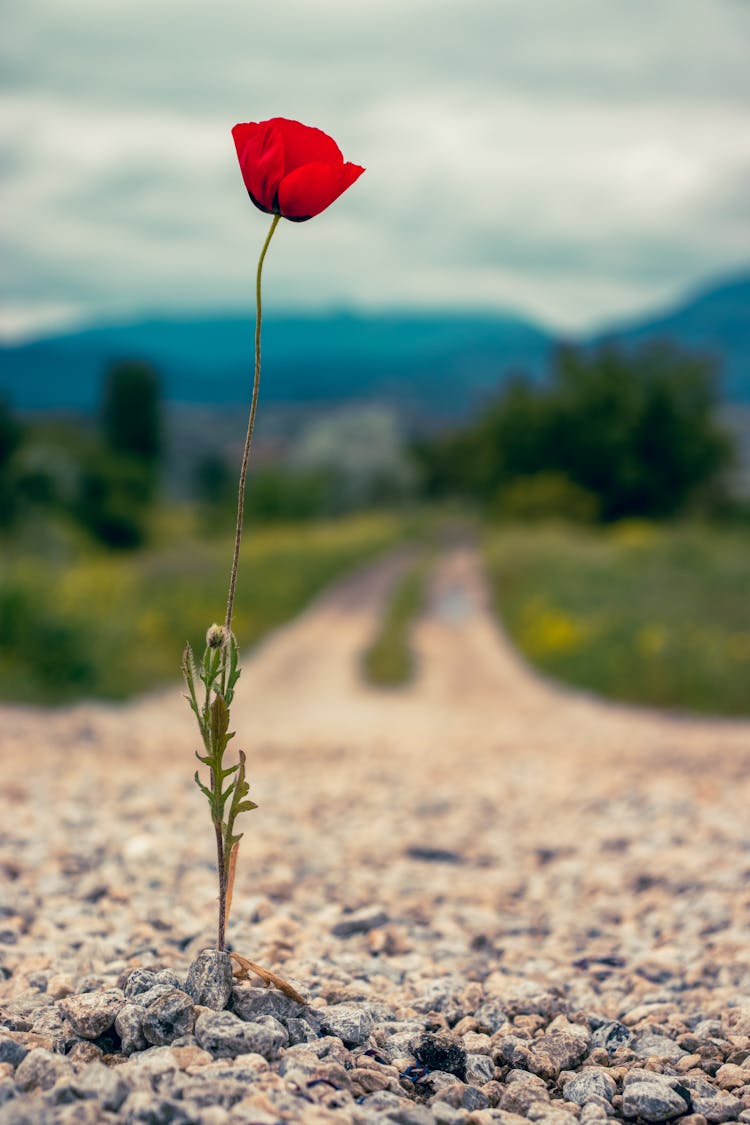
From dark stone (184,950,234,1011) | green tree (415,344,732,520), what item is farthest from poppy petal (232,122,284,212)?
green tree (415,344,732,520)

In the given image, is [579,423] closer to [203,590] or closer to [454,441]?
[203,590]

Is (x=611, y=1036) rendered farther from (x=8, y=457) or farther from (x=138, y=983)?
(x=8, y=457)

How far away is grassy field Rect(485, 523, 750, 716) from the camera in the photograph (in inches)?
492

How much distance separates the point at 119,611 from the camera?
42.8 feet

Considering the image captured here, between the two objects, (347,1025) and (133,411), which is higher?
(133,411)

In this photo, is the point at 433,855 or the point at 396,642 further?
the point at 396,642

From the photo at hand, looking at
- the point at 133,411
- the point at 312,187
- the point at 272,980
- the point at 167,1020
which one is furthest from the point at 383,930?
the point at 133,411

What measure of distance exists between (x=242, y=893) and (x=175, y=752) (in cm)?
430

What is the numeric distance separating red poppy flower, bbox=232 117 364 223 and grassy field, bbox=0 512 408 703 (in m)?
8.99

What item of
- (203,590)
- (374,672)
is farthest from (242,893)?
(203,590)

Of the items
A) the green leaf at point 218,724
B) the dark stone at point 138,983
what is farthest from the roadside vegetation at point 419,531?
the green leaf at point 218,724

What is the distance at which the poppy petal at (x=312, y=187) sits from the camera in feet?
7.39

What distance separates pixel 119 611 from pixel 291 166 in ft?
37.1

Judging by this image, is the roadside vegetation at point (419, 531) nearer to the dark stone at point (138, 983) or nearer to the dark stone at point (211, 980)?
the dark stone at point (138, 983)
